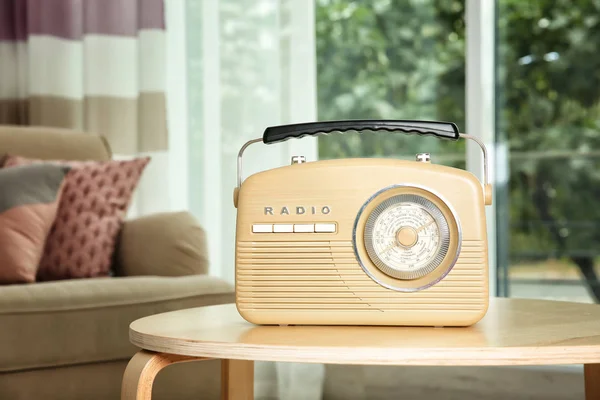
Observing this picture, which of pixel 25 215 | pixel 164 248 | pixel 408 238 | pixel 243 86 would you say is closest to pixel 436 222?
pixel 408 238

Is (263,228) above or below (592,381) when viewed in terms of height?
above

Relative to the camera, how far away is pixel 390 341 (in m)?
0.72

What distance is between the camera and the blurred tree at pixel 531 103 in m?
2.57

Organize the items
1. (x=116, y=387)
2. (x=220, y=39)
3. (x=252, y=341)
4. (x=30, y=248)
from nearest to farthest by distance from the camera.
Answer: (x=252, y=341) < (x=116, y=387) < (x=30, y=248) < (x=220, y=39)

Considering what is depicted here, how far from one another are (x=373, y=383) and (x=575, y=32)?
1.32 m

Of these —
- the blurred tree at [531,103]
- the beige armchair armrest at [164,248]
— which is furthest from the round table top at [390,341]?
the blurred tree at [531,103]

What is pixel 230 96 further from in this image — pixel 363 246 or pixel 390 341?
pixel 390 341

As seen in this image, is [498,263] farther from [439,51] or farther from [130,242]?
[130,242]

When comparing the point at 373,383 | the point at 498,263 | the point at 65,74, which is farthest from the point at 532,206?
the point at 65,74

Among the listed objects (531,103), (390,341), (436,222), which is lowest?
(390,341)

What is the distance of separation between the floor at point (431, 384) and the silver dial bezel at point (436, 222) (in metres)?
1.50

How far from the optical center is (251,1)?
95.7 inches

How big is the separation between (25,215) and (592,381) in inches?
48.6

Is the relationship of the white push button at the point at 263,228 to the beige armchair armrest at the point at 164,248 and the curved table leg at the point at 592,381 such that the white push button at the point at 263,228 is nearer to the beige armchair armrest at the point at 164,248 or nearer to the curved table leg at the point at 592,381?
the curved table leg at the point at 592,381
